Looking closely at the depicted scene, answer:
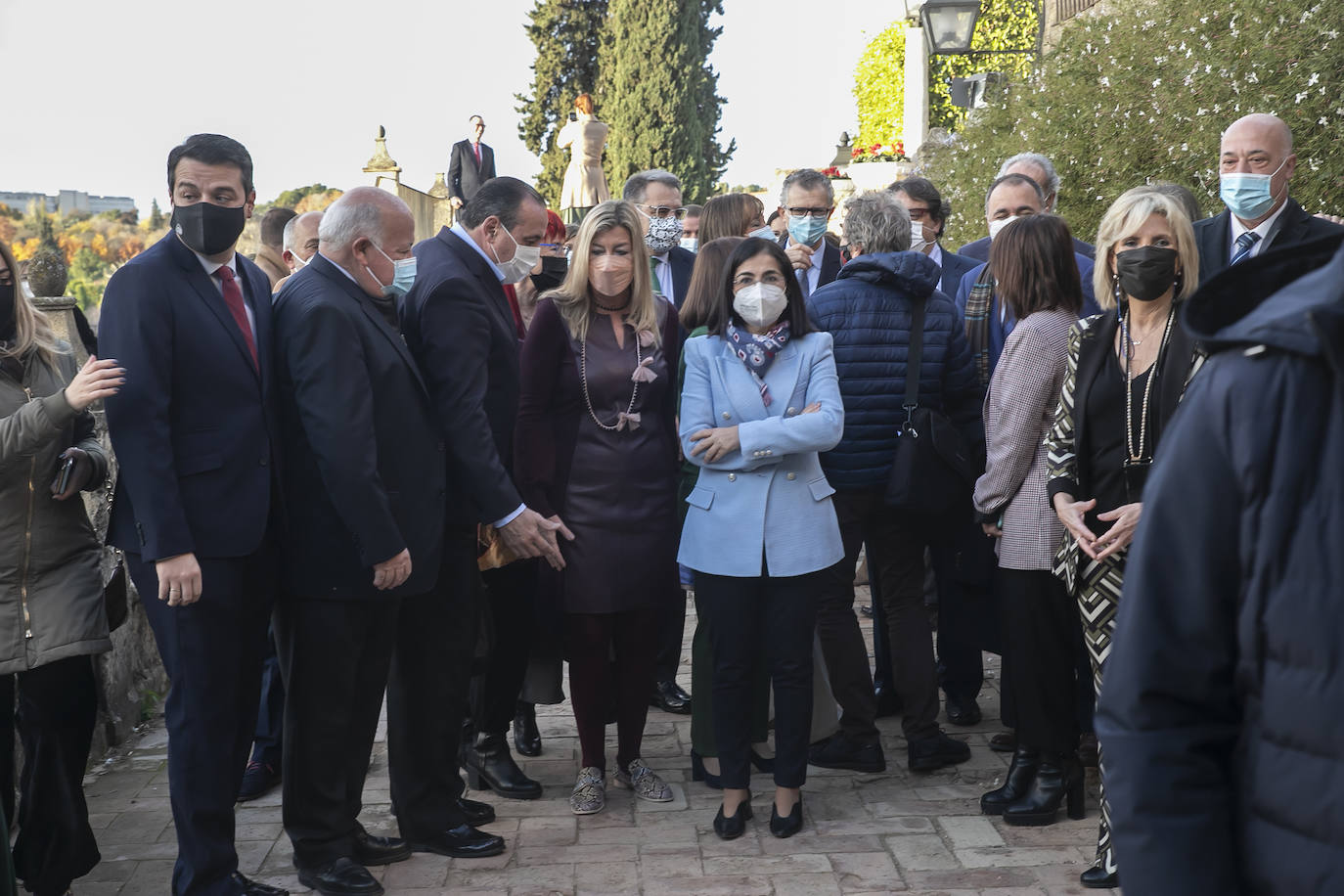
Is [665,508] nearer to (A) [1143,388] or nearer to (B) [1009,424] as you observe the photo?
(B) [1009,424]

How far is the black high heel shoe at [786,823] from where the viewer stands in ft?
15.0

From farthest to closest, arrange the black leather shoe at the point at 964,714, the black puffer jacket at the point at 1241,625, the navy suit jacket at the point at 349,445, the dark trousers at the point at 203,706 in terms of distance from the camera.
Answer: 1. the black leather shoe at the point at 964,714
2. the navy suit jacket at the point at 349,445
3. the dark trousers at the point at 203,706
4. the black puffer jacket at the point at 1241,625

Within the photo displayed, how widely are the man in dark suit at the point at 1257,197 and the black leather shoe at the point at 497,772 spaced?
3.36 meters

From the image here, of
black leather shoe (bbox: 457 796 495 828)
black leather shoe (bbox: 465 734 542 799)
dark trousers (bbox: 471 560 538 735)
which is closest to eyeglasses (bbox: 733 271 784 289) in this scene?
dark trousers (bbox: 471 560 538 735)

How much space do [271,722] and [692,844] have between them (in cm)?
188

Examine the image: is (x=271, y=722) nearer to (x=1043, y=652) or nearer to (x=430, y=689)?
(x=430, y=689)

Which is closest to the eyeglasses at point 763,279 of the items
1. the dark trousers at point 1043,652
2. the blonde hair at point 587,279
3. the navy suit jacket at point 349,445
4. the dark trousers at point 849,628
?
the blonde hair at point 587,279

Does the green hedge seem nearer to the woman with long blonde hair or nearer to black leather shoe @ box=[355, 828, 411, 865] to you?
the woman with long blonde hair

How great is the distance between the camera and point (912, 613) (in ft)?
17.2

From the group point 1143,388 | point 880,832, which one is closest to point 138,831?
point 880,832

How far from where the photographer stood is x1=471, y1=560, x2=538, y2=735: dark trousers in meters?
5.15

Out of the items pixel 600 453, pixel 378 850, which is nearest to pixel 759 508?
pixel 600 453

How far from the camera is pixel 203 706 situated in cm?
386

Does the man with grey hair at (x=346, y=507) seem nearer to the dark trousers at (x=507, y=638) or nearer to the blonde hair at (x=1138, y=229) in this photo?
the dark trousers at (x=507, y=638)
